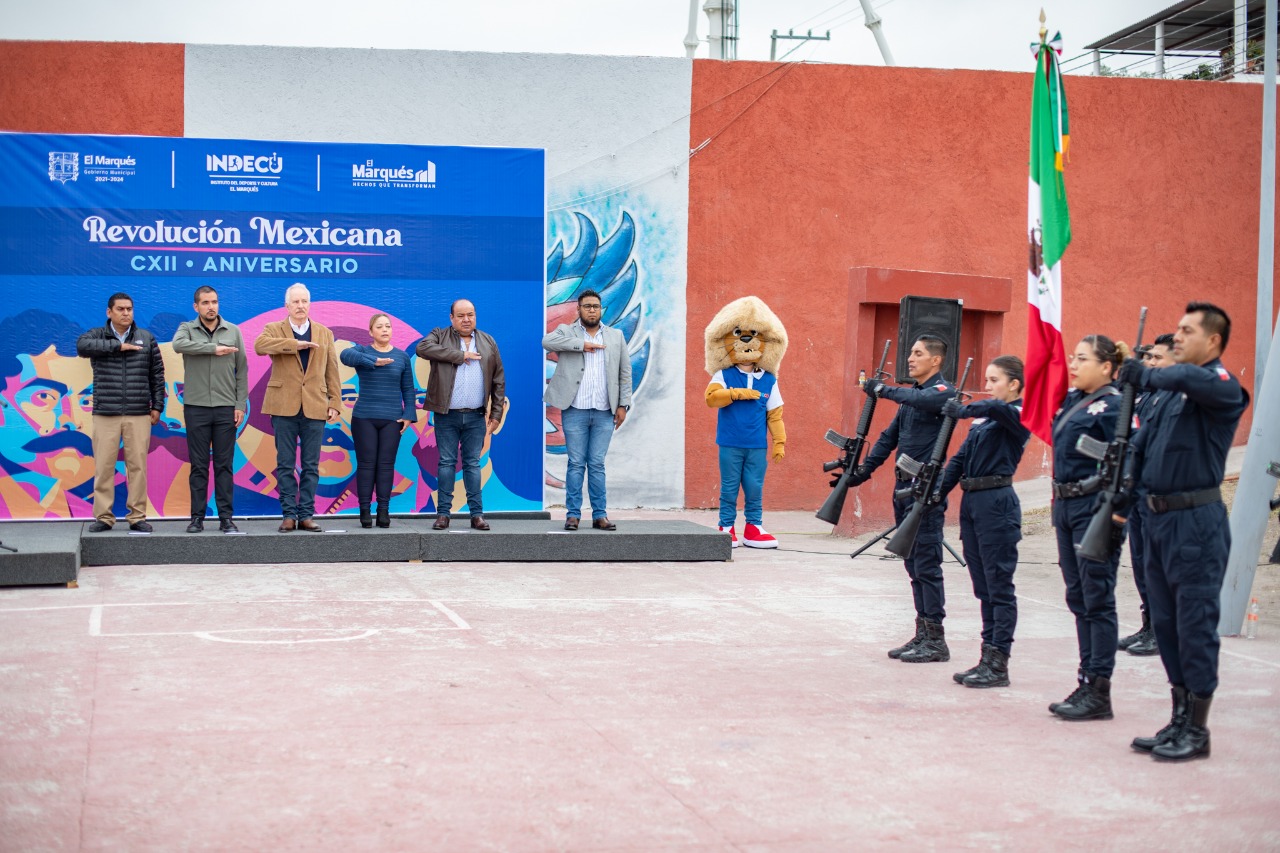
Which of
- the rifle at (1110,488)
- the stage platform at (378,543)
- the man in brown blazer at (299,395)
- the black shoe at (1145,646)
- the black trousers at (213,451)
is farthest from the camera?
the man in brown blazer at (299,395)

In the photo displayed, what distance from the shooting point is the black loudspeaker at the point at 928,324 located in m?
12.1

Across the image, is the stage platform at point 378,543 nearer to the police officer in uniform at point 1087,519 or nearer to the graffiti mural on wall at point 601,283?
the graffiti mural on wall at point 601,283

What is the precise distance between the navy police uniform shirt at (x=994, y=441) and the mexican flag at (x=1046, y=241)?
0.45 metres

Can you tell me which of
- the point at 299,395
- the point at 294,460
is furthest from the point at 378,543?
the point at 299,395

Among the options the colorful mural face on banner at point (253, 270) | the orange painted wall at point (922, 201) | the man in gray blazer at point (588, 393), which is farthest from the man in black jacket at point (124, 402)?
the orange painted wall at point (922, 201)

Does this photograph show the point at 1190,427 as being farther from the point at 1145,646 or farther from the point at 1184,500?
the point at 1145,646

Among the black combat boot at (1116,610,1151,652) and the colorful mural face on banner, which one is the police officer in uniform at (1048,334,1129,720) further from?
the colorful mural face on banner

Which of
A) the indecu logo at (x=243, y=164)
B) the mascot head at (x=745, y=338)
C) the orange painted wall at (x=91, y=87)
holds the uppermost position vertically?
the orange painted wall at (x=91, y=87)

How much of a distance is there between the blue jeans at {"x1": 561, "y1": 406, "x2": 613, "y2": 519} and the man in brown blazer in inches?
80.2

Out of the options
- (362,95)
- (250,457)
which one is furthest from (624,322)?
(250,457)

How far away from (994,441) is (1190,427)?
1.46 meters

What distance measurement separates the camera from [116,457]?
10.9 m

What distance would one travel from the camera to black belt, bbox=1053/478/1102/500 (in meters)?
6.00

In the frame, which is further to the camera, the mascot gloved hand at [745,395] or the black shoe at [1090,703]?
the mascot gloved hand at [745,395]
